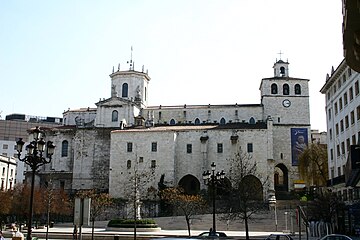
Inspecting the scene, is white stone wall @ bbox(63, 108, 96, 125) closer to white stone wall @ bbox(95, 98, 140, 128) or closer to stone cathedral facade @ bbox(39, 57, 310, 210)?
stone cathedral facade @ bbox(39, 57, 310, 210)

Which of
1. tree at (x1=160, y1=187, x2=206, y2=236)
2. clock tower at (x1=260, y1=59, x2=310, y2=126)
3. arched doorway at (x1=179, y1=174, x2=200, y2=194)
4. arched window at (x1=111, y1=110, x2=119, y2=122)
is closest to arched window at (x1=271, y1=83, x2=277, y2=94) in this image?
clock tower at (x1=260, y1=59, x2=310, y2=126)

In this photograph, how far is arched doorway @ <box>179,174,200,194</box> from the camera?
6649 cm

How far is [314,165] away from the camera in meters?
53.5

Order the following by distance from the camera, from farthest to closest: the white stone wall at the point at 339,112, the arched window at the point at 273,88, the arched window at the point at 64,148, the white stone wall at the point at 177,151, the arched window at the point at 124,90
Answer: the arched window at the point at 124,90 < the arched window at the point at 273,88 < the arched window at the point at 64,148 < the white stone wall at the point at 177,151 < the white stone wall at the point at 339,112

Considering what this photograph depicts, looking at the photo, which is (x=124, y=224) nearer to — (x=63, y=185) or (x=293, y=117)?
(x=63, y=185)

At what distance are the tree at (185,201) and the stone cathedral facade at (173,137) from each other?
777 cm

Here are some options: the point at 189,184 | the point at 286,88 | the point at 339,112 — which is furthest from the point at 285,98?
the point at 339,112

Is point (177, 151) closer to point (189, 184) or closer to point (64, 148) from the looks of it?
point (189, 184)

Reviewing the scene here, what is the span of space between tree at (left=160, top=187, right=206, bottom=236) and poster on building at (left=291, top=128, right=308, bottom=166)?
20.0 metres

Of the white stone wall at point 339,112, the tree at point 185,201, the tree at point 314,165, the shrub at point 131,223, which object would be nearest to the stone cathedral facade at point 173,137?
the tree at point 185,201

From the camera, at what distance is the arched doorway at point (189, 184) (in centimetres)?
6649

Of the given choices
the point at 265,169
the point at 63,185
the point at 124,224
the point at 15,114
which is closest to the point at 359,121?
the point at 124,224

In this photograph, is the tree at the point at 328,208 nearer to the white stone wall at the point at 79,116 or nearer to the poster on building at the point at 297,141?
the poster on building at the point at 297,141

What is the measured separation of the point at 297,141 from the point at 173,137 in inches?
745
